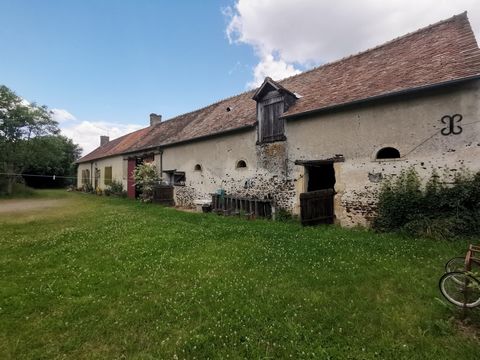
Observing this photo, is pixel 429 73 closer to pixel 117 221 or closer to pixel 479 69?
pixel 479 69

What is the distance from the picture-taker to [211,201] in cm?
1289

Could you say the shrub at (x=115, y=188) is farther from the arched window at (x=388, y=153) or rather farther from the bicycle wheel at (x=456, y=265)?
the bicycle wheel at (x=456, y=265)

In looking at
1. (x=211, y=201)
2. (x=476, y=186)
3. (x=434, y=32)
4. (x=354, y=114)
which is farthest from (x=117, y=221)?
(x=434, y=32)

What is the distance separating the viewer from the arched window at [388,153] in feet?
25.9

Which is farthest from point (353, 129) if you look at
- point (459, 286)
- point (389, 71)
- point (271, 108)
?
point (459, 286)

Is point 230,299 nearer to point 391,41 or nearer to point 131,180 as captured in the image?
point 391,41

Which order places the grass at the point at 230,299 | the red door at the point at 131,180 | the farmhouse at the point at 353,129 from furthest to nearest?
1. the red door at the point at 131,180
2. the farmhouse at the point at 353,129
3. the grass at the point at 230,299

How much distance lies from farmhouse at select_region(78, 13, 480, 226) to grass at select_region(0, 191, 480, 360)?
2365 millimetres

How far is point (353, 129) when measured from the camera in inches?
337

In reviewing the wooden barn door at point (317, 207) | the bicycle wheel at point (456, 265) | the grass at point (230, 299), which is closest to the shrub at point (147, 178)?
the grass at point (230, 299)

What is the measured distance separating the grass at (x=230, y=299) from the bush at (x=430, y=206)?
66 centimetres

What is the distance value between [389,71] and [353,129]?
2421 mm

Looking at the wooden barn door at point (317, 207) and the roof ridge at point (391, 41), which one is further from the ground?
the roof ridge at point (391, 41)

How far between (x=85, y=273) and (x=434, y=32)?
42.6 ft
